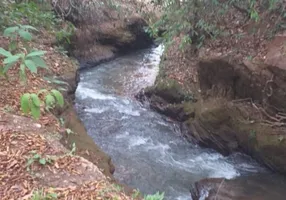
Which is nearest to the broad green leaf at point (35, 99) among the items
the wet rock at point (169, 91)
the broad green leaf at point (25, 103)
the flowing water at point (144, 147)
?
the broad green leaf at point (25, 103)

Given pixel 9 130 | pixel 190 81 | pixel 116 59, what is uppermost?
pixel 9 130

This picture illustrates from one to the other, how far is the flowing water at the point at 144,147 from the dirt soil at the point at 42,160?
2070 millimetres

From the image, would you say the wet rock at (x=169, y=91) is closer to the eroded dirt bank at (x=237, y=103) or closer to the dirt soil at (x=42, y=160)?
the eroded dirt bank at (x=237, y=103)

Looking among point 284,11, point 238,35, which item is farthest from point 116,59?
point 284,11

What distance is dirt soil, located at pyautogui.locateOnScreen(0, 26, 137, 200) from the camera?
110 inches

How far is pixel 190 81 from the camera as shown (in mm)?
9586

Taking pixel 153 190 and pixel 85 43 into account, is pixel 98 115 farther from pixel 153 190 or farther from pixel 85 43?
pixel 85 43

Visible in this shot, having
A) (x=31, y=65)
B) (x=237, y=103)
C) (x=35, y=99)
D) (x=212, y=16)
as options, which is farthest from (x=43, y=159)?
(x=212, y=16)

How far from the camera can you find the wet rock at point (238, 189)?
570 centimetres

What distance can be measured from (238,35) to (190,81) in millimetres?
2240

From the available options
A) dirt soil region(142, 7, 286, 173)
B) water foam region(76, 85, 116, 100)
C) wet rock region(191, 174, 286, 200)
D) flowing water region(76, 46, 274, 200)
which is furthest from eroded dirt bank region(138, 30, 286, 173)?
water foam region(76, 85, 116, 100)

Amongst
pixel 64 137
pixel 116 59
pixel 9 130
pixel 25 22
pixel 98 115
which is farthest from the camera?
pixel 116 59

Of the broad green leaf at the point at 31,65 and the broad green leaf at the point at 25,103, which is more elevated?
the broad green leaf at the point at 31,65

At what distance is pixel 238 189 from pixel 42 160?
375cm
